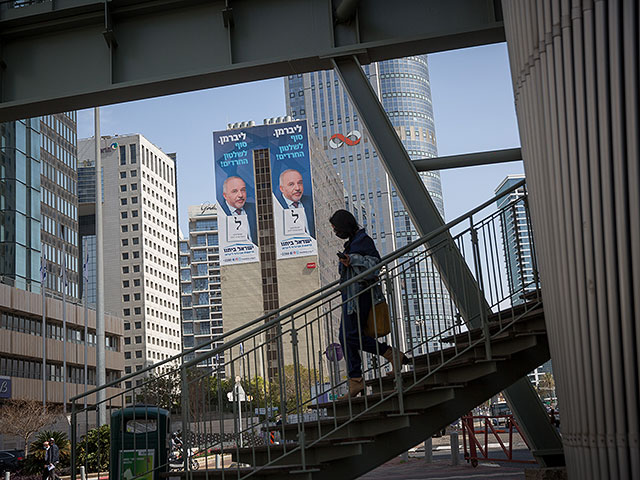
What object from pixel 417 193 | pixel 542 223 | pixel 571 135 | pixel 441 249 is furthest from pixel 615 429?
pixel 417 193

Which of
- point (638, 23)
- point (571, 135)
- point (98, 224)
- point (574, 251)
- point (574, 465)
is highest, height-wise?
point (98, 224)

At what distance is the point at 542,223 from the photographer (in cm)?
473

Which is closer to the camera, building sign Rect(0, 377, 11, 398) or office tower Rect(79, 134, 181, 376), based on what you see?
building sign Rect(0, 377, 11, 398)

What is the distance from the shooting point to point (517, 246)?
8508 millimetres

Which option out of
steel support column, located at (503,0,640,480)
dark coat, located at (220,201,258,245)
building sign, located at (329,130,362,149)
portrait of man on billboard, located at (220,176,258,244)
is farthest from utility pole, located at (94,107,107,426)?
building sign, located at (329,130,362,149)

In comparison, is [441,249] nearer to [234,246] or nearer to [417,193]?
[417,193]

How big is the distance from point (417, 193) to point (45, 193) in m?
72.8

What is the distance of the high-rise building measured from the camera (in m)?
156

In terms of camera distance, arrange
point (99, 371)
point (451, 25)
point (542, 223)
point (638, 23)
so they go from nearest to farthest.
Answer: point (638, 23) < point (542, 223) < point (451, 25) < point (99, 371)

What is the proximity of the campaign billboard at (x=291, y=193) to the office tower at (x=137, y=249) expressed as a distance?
41970mm

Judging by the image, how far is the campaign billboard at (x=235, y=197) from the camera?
106250mm

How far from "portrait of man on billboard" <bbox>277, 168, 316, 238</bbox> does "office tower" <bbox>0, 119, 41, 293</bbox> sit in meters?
45.1

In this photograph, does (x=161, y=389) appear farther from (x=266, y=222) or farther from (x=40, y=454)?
(x=266, y=222)

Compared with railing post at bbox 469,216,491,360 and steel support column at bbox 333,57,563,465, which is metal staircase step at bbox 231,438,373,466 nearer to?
railing post at bbox 469,216,491,360
